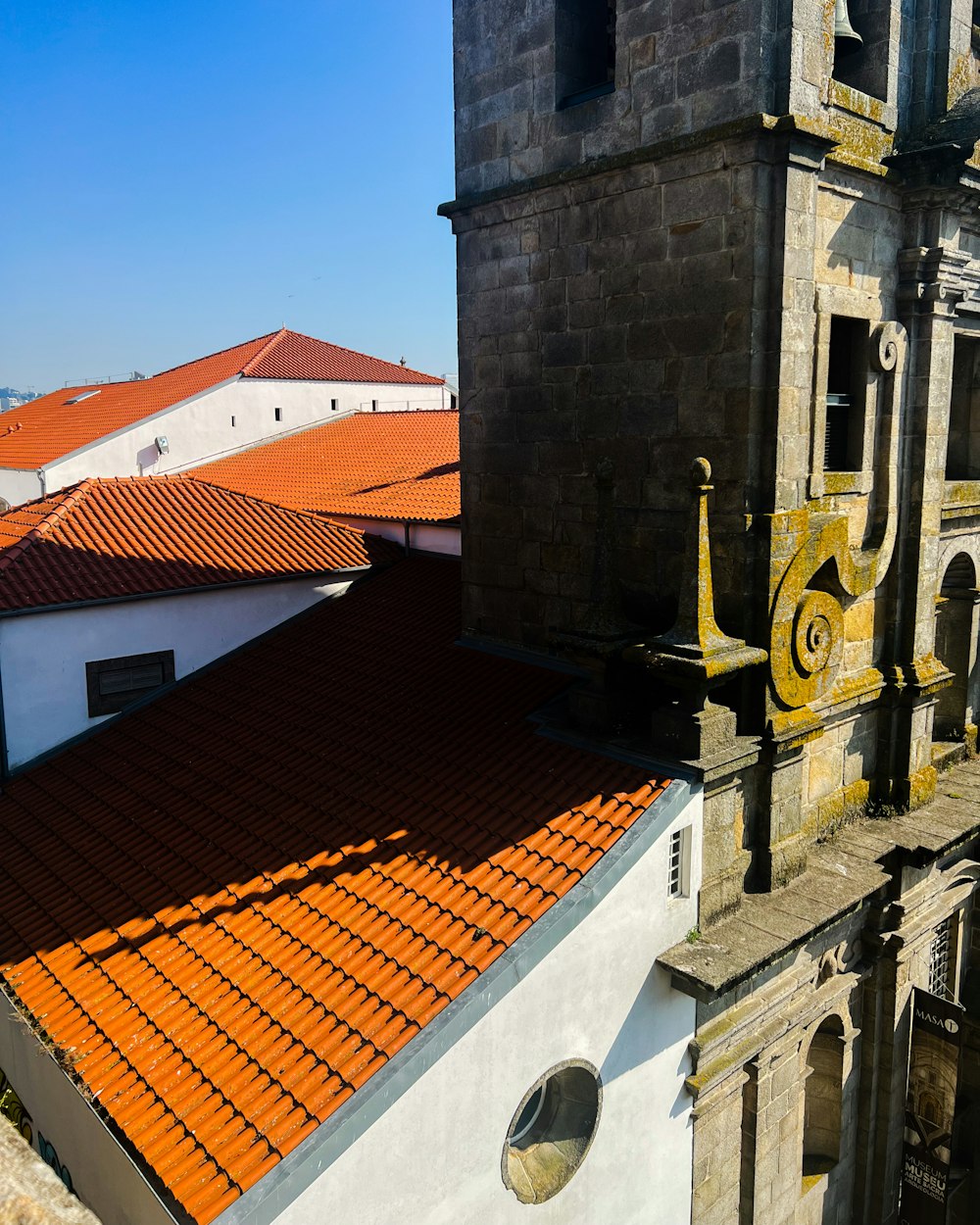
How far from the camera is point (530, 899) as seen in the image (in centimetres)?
689

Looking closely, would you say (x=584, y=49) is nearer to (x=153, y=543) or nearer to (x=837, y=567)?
(x=837, y=567)

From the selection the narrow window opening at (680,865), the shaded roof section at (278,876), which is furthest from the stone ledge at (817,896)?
the shaded roof section at (278,876)

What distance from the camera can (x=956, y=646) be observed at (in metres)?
11.6

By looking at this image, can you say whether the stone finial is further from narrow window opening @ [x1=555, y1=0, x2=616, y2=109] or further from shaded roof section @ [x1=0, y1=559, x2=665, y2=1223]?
narrow window opening @ [x1=555, y1=0, x2=616, y2=109]

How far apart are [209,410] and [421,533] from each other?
1512 centimetres

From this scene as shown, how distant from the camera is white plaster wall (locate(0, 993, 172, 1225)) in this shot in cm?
589

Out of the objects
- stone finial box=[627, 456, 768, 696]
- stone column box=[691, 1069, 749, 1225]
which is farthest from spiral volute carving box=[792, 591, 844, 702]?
stone column box=[691, 1069, 749, 1225]

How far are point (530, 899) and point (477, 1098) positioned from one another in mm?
1305

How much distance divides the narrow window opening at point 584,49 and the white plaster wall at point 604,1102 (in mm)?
6481

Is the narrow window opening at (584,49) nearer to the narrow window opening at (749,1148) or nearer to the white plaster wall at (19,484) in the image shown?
the narrow window opening at (749,1148)

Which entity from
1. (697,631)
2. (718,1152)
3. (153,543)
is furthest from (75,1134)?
(153,543)

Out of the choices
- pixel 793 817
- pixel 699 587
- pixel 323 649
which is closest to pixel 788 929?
pixel 793 817

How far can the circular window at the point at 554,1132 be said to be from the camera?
7137 mm

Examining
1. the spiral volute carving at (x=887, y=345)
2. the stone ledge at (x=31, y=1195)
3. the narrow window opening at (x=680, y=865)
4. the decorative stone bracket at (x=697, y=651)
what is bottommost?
the narrow window opening at (x=680, y=865)
